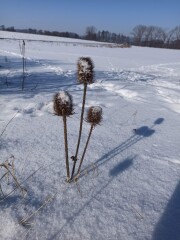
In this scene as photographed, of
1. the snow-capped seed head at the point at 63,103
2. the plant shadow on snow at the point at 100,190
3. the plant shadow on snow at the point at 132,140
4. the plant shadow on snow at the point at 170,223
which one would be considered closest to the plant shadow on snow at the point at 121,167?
the plant shadow on snow at the point at 100,190

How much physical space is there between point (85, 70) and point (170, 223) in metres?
1.20

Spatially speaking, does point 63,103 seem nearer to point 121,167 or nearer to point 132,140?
point 121,167

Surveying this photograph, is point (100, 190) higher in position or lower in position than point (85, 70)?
lower

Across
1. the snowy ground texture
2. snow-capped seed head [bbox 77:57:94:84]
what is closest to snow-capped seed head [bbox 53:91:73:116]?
snow-capped seed head [bbox 77:57:94:84]

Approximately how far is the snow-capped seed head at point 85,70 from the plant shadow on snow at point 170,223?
1094mm

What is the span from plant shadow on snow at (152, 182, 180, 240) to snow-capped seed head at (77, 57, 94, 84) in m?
1.09

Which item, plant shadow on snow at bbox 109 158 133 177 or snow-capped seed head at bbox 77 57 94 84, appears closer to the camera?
snow-capped seed head at bbox 77 57 94 84

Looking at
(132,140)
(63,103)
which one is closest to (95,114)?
(63,103)

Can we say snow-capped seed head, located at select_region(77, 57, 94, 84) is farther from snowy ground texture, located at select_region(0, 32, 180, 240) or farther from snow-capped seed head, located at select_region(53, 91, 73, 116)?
snowy ground texture, located at select_region(0, 32, 180, 240)

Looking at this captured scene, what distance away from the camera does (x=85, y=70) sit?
65.9 inches

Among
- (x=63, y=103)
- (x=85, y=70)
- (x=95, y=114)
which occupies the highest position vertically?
(x=85, y=70)

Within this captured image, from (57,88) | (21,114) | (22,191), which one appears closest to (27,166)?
(22,191)

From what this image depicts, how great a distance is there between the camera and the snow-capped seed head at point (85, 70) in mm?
1673

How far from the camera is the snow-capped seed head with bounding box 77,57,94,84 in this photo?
65.9 inches
